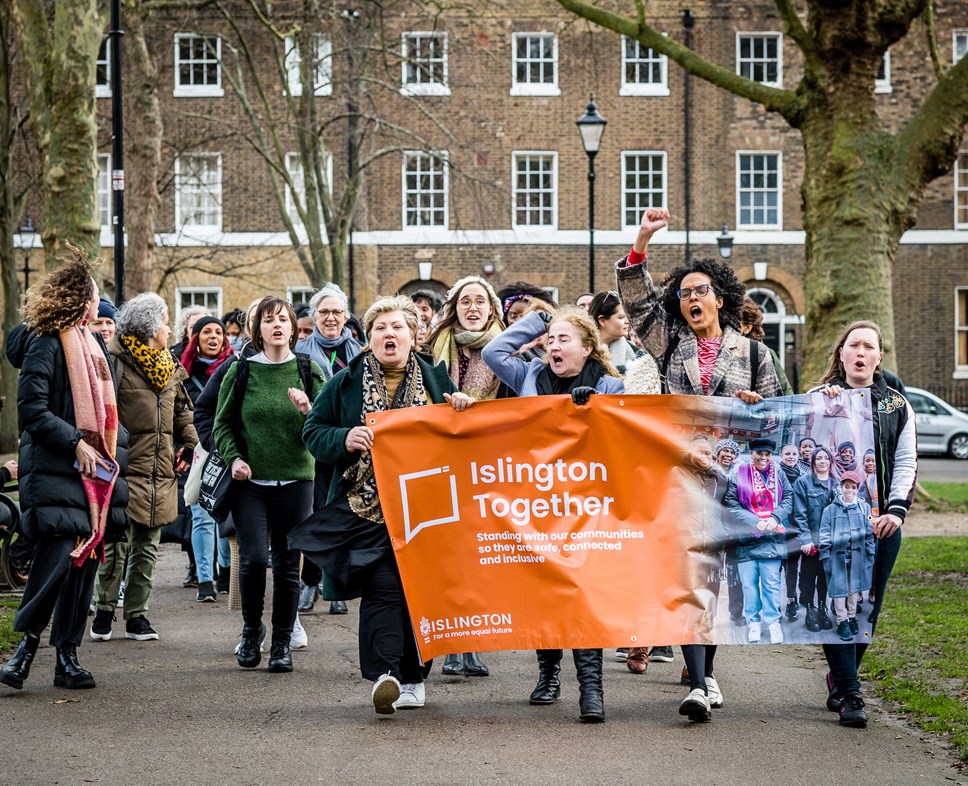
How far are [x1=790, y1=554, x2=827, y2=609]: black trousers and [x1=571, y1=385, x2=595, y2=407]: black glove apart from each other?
1264mm

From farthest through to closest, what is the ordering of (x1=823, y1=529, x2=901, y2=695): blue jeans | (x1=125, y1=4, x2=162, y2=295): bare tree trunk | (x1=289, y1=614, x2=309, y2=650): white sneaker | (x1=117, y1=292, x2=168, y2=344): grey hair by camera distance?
(x1=125, y1=4, x2=162, y2=295): bare tree trunk, (x1=117, y1=292, x2=168, y2=344): grey hair, (x1=289, y1=614, x2=309, y2=650): white sneaker, (x1=823, y1=529, x2=901, y2=695): blue jeans

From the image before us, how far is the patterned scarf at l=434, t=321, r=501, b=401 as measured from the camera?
861 cm

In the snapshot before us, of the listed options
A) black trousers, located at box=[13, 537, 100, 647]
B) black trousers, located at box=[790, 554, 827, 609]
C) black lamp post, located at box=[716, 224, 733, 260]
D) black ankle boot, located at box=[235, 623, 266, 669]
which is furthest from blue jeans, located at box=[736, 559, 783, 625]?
black lamp post, located at box=[716, 224, 733, 260]

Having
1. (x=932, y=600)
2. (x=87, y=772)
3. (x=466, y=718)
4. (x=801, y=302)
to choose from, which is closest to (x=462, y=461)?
(x=466, y=718)

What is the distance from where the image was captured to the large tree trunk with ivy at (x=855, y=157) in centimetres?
1620

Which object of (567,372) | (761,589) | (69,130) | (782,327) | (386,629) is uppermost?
(69,130)

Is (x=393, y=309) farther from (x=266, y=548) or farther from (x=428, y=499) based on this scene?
(x=266, y=548)

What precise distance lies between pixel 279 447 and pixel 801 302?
3212cm

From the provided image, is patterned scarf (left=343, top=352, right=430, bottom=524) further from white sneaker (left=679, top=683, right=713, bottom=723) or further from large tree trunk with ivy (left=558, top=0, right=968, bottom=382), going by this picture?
large tree trunk with ivy (left=558, top=0, right=968, bottom=382)

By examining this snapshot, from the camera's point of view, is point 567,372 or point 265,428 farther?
point 265,428

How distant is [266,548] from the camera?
8352 millimetres

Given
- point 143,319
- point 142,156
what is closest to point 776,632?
point 143,319

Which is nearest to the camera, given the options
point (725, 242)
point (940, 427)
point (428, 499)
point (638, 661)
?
point (428, 499)

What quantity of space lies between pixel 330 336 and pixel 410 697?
3.89 m
